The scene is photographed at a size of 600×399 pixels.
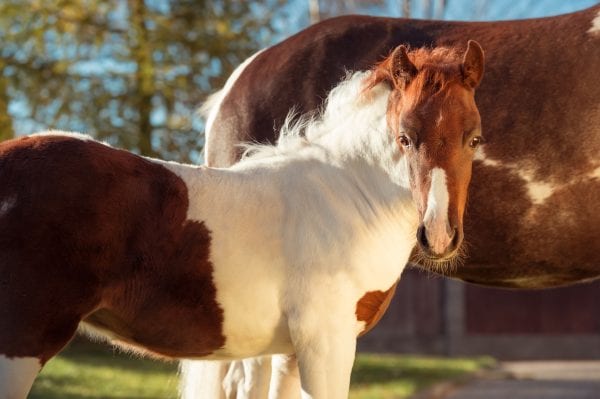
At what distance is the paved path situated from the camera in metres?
11.5

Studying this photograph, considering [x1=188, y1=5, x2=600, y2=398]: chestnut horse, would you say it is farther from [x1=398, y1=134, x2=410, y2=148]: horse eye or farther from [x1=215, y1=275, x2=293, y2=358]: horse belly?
[x1=398, y1=134, x2=410, y2=148]: horse eye

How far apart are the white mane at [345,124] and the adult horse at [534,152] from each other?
1.06 m

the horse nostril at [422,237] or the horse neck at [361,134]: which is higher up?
the horse neck at [361,134]

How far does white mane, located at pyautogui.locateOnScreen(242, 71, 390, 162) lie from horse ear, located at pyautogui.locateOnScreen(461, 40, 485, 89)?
1.16 feet

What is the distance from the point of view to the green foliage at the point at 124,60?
47.5 ft

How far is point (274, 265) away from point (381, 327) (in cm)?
1631

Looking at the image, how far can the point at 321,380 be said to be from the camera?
139 inches

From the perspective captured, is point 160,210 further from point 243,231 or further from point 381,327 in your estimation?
point 381,327

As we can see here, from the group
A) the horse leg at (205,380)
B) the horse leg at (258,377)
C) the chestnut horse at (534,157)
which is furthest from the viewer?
the chestnut horse at (534,157)

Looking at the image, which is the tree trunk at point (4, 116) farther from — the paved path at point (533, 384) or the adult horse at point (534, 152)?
the adult horse at point (534, 152)

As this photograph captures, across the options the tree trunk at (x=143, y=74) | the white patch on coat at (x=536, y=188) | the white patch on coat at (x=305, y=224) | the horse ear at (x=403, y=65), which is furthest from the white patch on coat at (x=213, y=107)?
the tree trunk at (x=143, y=74)

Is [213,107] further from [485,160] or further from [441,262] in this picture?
[441,262]

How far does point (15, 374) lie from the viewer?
3.22 meters

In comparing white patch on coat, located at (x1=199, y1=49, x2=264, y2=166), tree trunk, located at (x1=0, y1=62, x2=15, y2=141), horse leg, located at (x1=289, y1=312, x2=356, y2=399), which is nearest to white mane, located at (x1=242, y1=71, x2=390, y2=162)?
horse leg, located at (x1=289, y1=312, x2=356, y2=399)
